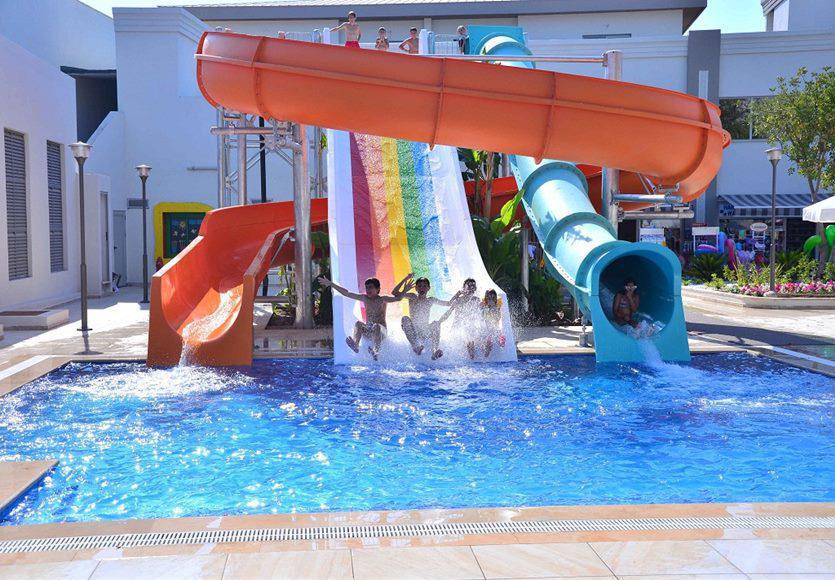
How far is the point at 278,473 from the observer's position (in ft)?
19.1

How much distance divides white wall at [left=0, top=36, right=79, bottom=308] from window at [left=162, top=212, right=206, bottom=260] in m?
4.81

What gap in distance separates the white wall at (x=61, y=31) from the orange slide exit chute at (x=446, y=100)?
19374 mm

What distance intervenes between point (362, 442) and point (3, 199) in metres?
11.1

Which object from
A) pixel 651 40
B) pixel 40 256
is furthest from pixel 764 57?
pixel 40 256

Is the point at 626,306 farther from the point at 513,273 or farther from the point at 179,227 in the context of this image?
the point at 179,227

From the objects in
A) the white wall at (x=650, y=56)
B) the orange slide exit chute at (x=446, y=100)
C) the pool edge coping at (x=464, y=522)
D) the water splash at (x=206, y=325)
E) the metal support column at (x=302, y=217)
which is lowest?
the pool edge coping at (x=464, y=522)

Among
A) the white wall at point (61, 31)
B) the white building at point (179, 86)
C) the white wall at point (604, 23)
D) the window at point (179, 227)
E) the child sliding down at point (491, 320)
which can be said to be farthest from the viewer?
the white wall at point (604, 23)

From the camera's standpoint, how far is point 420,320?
1030 centimetres

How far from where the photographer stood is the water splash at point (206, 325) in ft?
31.9

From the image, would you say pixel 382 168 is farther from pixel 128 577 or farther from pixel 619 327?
pixel 128 577

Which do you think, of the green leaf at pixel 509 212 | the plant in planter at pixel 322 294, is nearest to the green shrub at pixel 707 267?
the green leaf at pixel 509 212

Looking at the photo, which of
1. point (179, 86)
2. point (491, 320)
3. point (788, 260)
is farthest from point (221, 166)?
point (788, 260)

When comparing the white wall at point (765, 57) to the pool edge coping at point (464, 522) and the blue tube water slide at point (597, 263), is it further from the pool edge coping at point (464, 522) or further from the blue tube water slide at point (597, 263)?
the pool edge coping at point (464, 522)

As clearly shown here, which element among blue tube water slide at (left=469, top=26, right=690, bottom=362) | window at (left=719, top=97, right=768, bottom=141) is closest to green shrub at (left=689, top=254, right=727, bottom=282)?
window at (left=719, top=97, right=768, bottom=141)
